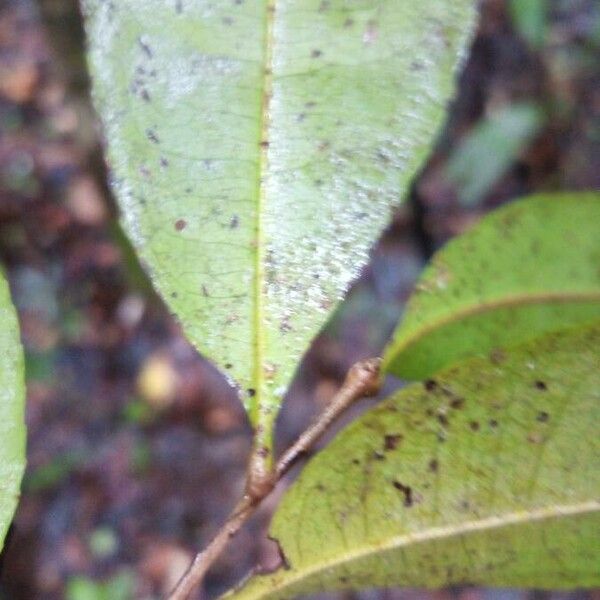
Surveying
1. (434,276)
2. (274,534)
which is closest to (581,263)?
(434,276)

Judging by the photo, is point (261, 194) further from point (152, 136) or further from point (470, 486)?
point (470, 486)

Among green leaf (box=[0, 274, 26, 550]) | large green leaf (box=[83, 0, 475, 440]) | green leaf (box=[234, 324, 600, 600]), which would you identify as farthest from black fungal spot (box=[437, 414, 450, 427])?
green leaf (box=[0, 274, 26, 550])

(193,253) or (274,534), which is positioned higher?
(193,253)

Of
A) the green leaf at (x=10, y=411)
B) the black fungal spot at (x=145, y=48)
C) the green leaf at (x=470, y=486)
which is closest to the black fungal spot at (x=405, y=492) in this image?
the green leaf at (x=470, y=486)

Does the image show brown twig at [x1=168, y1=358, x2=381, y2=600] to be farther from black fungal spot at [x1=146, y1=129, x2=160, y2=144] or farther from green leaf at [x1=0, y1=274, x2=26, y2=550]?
black fungal spot at [x1=146, y1=129, x2=160, y2=144]

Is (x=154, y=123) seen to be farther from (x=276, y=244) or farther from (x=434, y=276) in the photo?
(x=434, y=276)

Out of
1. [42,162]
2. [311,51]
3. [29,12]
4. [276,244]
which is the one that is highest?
[311,51]
